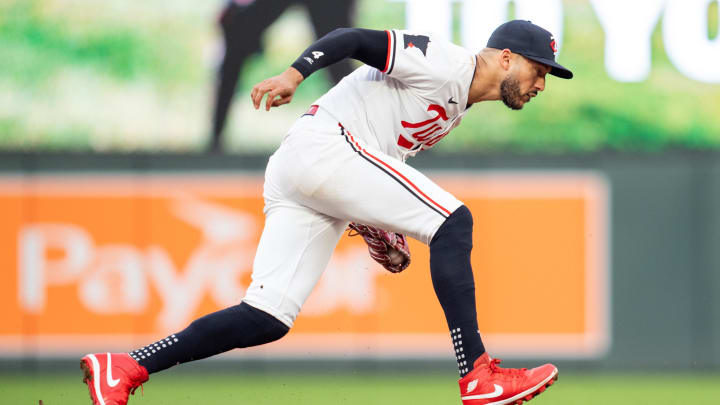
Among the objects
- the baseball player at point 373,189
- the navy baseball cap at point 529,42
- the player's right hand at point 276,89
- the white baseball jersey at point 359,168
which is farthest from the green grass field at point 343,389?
the player's right hand at point 276,89

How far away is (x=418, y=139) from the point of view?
4.43 metres

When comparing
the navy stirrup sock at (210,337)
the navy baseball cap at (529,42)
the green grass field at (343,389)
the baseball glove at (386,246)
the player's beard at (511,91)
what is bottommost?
the green grass field at (343,389)

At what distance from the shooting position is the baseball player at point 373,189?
157 inches

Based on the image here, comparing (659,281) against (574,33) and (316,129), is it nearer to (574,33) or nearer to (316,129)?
(574,33)

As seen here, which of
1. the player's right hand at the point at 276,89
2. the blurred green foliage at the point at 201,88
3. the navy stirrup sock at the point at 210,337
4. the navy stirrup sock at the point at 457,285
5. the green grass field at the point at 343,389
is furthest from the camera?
the blurred green foliage at the point at 201,88

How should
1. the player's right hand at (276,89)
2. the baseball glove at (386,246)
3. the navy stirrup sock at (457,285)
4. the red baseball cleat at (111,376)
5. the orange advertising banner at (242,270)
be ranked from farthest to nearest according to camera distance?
the orange advertising banner at (242,270) < the baseball glove at (386,246) < the red baseball cleat at (111,376) < the navy stirrup sock at (457,285) < the player's right hand at (276,89)

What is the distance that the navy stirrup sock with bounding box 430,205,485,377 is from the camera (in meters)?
3.96

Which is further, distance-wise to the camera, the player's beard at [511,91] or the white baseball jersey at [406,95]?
the player's beard at [511,91]

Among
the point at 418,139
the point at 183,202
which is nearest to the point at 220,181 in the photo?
the point at 183,202

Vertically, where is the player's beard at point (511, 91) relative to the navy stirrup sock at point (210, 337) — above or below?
above

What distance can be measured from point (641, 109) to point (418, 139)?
15.2 ft

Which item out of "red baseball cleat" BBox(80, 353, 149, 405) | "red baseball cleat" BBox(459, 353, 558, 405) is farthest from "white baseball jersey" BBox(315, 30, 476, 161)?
"red baseball cleat" BBox(80, 353, 149, 405)

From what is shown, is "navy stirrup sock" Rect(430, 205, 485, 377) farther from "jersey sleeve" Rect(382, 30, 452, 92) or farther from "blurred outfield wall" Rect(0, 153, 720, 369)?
"blurred outfield wall" Rect(0, 153, 720, 369)

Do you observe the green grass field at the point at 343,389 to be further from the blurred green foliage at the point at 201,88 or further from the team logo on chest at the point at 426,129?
the team logo on chest at the point at 426,129
